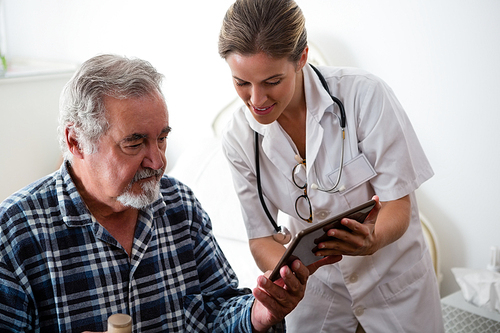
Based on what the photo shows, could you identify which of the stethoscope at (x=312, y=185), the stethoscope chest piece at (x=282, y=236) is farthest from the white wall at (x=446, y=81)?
the stethoscope chest piece at (x=282, y=236)

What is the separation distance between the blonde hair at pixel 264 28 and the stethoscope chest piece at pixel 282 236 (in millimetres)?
492

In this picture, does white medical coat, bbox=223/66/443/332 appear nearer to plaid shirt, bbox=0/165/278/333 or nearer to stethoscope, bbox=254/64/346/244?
stethoscope, bbox=254/64/346/244

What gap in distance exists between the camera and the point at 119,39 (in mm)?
3170

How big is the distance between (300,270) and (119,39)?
7.93 ft

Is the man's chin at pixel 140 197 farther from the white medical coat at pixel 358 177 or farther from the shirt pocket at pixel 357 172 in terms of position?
the shirt pocket at pixel 357 172

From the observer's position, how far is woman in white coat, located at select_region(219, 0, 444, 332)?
1.27 m

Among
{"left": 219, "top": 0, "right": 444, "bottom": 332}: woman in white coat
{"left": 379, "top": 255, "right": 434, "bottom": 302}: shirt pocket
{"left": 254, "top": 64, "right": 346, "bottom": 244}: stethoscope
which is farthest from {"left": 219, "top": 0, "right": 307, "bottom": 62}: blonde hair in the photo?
{"left": 379, "top": 255, "right": 434, "bottom": 302}: shirt pocket

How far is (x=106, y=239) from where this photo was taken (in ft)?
4.13

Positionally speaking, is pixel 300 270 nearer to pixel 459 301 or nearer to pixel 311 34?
pixel 459 301

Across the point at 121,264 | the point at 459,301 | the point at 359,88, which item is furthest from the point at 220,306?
the point at 459,301

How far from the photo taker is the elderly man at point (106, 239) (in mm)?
1183

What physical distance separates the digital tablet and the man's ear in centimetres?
54

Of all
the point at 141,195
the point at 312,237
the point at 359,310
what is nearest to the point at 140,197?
the point at 141,195

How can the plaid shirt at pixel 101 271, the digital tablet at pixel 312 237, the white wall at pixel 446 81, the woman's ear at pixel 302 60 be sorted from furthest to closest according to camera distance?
the white wall at pixel 446 81 → the woman's ear at pixel 302 60 → the plaid shirt at pixel 101 271 → the digital tablet at pixel 312 237
